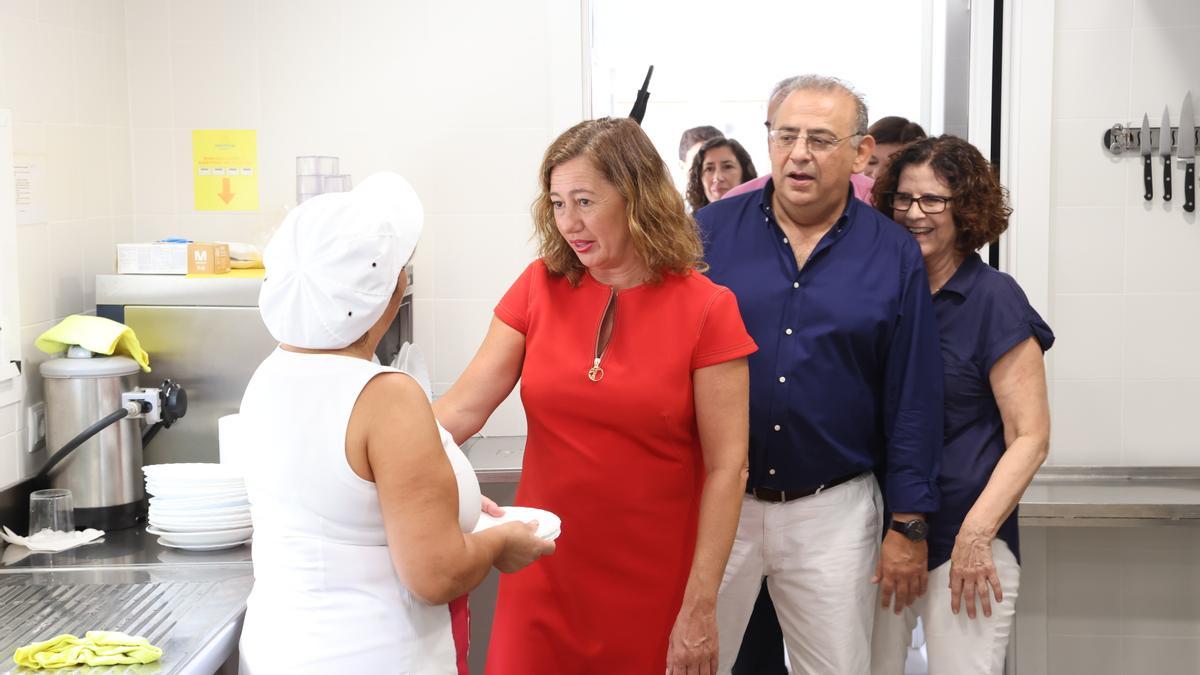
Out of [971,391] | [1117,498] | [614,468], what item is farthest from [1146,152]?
[614,468]

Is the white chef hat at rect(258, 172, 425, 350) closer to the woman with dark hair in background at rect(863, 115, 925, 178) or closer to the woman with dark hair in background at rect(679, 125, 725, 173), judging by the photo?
the woman with dark hair in background at rect(863, 115, 925, 178)

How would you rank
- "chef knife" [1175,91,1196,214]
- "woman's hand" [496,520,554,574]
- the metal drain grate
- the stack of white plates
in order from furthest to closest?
"chef knife" [1175,91,1196,214] < the stack of white plates < the metal drain grate < "woman's hand" [496,520,554,574]

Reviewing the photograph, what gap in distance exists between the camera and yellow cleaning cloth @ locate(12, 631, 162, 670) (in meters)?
1.61

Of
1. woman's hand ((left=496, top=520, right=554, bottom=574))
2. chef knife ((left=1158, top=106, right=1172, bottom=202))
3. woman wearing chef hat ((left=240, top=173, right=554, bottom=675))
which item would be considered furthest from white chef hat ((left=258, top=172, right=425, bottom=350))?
chef knife ((left=1158, top=106, right=1172, bottom=202))

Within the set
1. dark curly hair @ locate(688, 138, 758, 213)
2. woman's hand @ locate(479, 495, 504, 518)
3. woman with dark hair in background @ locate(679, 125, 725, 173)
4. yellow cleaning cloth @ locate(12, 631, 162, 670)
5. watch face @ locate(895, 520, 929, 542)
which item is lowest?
yellow cleaning cloth @ locate(12, 631, 162, 670)

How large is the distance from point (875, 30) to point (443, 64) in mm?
3072

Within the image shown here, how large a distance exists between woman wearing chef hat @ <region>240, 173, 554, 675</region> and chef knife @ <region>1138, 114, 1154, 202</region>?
2.27 m

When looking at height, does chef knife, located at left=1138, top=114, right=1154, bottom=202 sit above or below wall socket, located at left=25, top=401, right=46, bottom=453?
above

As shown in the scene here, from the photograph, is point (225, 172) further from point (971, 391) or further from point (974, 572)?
point (974, 572)

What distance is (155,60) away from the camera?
3.04 metres

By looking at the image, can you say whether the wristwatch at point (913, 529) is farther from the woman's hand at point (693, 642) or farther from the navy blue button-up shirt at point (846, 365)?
the woman's hand at point (693, 642)

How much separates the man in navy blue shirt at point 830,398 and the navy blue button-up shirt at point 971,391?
6 cm

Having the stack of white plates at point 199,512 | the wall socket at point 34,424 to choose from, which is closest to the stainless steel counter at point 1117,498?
the stack of white plates at point 199,512

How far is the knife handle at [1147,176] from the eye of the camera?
9.88 feet
